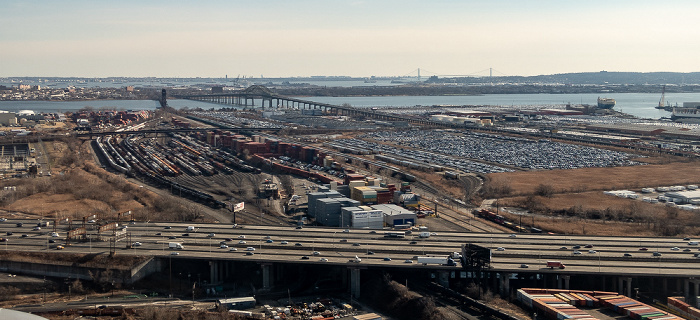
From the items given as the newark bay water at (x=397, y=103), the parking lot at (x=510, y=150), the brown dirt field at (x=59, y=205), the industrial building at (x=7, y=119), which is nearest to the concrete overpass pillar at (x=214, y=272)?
the brown dirt field at (x=59, y=205)

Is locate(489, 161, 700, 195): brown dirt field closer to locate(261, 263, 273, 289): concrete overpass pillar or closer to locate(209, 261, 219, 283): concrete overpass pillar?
locate(261, 263, 273, 289): concrete overpass pillar

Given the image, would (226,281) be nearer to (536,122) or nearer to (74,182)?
(74,182)

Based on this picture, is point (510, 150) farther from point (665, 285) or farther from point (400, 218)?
point (665, 285)

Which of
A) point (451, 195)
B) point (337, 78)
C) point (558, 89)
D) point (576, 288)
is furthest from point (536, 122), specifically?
point (337, 78)

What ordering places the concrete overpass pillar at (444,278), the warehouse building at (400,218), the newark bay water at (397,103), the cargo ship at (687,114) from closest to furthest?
the concrete overpass pillar at (444,278) → the warehouse building at (400,218) → the cargo ship at (687,114) → the newark bay water at (397,103)

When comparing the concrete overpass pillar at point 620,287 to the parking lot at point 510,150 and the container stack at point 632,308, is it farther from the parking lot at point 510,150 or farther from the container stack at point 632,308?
the parking lot at point 510,150

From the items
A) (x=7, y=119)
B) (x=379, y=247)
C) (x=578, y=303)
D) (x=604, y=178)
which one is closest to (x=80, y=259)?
(x=379, y=247)
